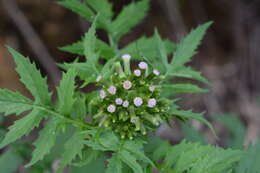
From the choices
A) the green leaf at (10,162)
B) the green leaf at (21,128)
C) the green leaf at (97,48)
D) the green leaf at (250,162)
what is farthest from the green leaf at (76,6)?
the green leaf at (250,162)

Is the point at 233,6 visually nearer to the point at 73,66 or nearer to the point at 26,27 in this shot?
the point at 26,27

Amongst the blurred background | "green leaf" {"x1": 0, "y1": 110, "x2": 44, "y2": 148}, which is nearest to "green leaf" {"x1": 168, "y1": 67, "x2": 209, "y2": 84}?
"green leaf" {"x1": 0, "y1": 110, "x2": 44, "y2": 148}

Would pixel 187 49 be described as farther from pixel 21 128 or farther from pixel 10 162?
pixel 10 162

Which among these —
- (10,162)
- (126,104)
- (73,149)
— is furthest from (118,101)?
(10,162)

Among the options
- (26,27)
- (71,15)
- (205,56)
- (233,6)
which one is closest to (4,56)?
(26,27)

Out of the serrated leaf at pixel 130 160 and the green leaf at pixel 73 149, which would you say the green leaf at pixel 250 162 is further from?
the green leaf at pixel 73 149


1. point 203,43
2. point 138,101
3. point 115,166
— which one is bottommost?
point 203,43
